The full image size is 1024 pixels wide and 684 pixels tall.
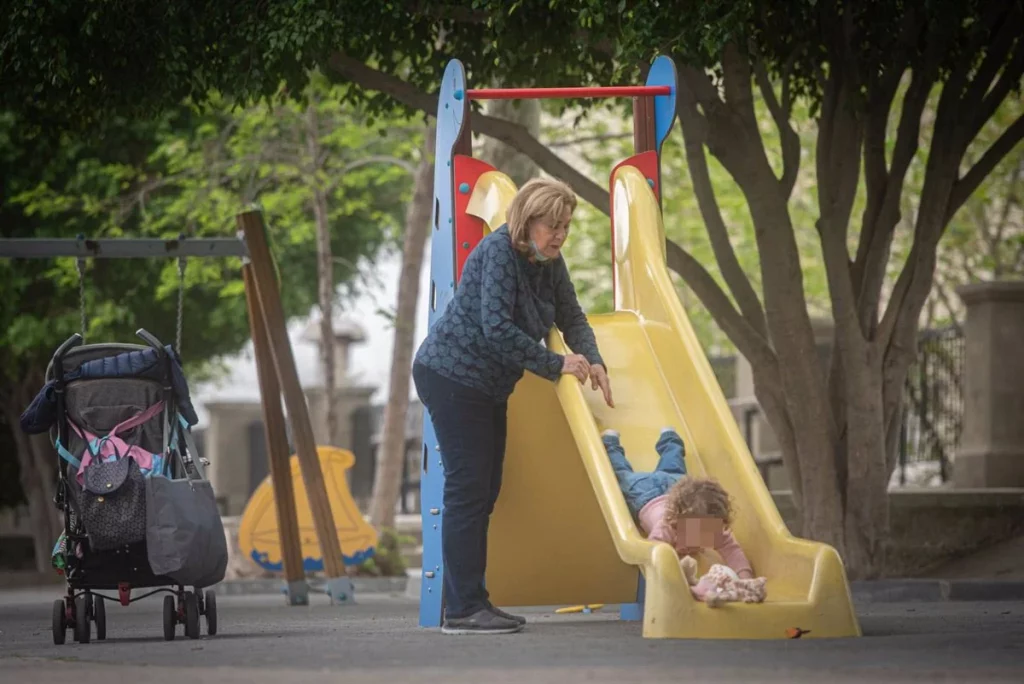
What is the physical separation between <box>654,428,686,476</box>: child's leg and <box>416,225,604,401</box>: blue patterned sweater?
699mm

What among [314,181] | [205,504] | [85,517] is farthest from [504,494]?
[314,181]

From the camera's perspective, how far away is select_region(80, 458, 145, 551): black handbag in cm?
914

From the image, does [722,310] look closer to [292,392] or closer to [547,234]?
[292,392]

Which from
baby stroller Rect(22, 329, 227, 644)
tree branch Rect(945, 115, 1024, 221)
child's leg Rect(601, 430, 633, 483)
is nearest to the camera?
child's leg Rect(601, 430, 633, 483)

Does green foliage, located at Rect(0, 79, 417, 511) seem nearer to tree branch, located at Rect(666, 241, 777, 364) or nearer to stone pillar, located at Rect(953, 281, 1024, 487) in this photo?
stone pillar, located at Rect(953, 281, 1024, 487)

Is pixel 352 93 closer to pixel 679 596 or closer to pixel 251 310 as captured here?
pixel 251 310

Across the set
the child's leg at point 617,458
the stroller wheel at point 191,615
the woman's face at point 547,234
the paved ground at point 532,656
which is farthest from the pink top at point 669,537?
the stroller wheel at point 191,615

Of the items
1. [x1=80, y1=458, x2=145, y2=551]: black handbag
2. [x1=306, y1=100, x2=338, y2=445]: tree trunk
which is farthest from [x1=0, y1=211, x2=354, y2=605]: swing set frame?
[x1=306, y1=100, x2=338, y2=445]: tree trunk

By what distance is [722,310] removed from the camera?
595 inches

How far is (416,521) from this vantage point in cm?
2950

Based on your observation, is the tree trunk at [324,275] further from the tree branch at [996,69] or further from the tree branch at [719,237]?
the tree branch at [996,69]

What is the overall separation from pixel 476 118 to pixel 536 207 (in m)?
6.56

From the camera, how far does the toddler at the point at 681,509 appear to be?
27.0 ft

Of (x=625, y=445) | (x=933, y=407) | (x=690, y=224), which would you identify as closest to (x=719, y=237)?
(x=625, y=445)
